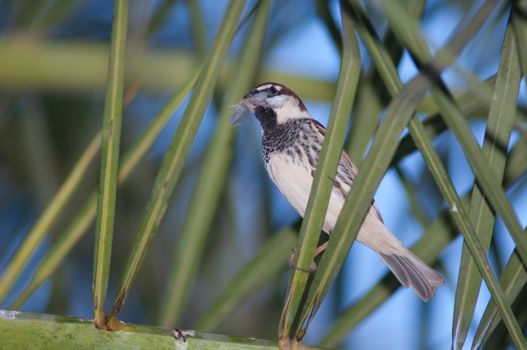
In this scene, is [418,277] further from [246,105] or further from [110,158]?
[110,158]

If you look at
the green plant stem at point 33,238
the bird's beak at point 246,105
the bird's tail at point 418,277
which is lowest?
the bird's tail at point 418,277

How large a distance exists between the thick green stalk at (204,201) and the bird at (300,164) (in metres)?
0.31

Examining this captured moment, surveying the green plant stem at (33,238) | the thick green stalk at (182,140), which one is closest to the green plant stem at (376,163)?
the thick green stalk at (182,140)

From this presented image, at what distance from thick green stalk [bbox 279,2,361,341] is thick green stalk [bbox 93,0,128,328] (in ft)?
0.62

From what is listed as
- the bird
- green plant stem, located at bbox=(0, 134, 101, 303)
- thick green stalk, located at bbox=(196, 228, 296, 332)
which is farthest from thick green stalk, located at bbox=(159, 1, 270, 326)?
the bird

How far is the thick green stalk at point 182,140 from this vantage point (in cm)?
98

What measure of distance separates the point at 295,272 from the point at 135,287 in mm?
1062

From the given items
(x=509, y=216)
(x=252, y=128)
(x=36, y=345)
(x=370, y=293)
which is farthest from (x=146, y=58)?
(x=509, y=216)

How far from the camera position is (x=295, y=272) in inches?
38.1

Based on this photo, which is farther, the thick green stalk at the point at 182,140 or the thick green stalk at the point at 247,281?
the thick green stalk at the point at 247,281

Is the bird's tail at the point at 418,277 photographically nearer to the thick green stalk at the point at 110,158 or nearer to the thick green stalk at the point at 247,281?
the thick green stalk at the point at 247,281

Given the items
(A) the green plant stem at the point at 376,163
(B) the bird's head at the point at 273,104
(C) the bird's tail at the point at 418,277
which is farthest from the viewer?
(B) the bird's head at the point at 273,104

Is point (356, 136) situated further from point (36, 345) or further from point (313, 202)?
point (36, 345)

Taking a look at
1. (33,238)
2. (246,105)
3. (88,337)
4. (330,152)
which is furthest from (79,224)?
(246,105)
